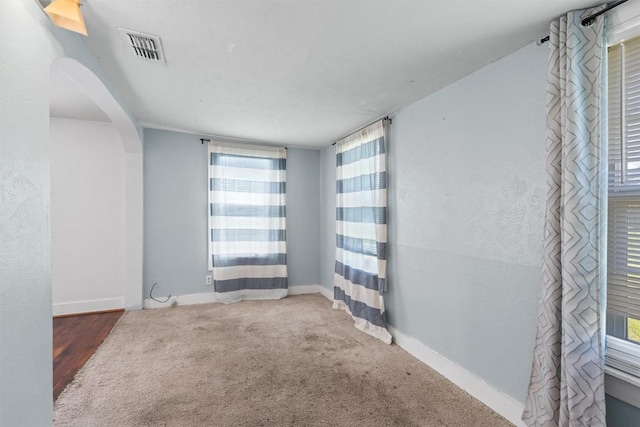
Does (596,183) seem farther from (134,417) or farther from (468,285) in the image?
(134,417)

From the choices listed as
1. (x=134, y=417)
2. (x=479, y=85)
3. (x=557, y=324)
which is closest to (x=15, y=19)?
(x=134, y=417)

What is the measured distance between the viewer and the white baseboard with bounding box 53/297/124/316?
139 inches

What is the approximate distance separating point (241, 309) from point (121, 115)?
2.62 m

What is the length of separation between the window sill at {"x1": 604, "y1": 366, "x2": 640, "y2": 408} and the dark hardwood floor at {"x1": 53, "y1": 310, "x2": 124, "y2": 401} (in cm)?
330

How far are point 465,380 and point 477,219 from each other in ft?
3.91

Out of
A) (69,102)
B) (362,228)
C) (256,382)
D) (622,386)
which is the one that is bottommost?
(256,382)

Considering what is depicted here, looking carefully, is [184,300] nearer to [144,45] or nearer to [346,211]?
[346,211]

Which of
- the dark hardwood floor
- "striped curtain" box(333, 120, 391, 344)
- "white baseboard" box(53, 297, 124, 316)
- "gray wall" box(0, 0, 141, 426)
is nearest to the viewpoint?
"gray wall" box(0, 0, 141, 426)

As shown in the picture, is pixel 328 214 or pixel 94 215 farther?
pixel 328 214

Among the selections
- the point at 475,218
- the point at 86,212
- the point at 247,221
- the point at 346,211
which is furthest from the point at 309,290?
the point at 86,212

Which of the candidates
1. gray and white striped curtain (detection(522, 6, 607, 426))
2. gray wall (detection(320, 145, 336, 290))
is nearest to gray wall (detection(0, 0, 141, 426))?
gray and white striped curtain (detection(522, 6, 607, 426))

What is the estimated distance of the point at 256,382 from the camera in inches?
85.7

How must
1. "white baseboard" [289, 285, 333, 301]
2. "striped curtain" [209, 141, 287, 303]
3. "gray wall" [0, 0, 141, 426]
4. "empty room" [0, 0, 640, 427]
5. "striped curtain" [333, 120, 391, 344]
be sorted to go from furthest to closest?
"white baseboard" [289, 285, 333, 301], "striped curtain" [209, 141, 287, 303], "striped curtain" [333, 120, 391, 344], "empty room" [0, 0, 640, 427], "gray wall" [0, 0, 141, 426]

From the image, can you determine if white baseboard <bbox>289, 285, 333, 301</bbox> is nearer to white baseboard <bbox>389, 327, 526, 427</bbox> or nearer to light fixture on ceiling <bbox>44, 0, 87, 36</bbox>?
white baseboard <bbox>389, 327, 526, 427</bbox>
